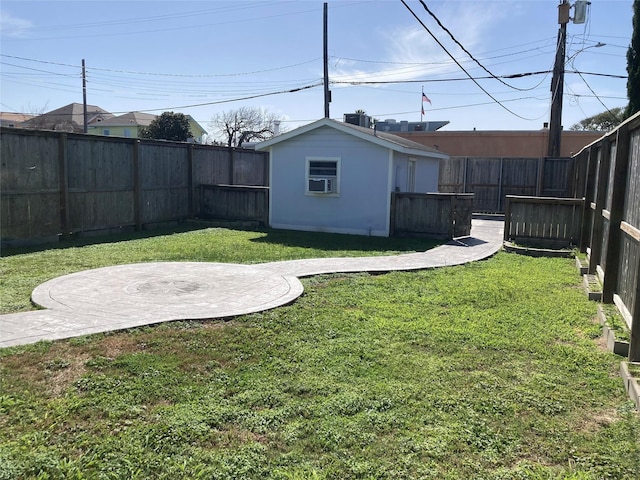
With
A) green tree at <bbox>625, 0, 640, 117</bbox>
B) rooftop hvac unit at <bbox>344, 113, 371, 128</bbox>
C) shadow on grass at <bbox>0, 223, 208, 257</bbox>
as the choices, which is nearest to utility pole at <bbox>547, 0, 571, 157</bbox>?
green tree at <bbox>625, 0, 640, 117</bbox>

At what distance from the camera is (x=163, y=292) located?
6.32 metres

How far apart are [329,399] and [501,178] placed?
58.9 ft

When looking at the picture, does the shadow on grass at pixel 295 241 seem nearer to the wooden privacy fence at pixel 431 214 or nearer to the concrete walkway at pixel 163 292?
the wooden privacy fence at pixel 431 214

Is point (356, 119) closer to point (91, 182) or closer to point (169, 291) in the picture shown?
point (91, 182)

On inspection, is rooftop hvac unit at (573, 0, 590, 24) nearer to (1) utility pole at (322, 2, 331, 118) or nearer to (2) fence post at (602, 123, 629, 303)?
(1) utility pole at (322, 2, 331, 118)

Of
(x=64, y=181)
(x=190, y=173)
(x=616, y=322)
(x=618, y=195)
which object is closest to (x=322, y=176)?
(x=190, y=173)

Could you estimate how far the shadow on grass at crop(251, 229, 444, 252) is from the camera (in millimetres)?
10539

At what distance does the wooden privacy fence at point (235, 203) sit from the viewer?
14328 mm

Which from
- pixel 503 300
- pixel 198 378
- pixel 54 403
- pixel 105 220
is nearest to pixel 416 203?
pixel 503 300

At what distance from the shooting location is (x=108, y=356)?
416cm

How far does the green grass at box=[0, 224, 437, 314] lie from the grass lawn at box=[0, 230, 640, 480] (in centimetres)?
190

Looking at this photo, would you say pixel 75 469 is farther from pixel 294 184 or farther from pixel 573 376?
pixel 294 184

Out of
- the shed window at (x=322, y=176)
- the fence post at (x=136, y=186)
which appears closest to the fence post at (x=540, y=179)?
the shed window at (x=322, y=176)

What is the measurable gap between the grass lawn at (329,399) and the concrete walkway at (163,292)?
0.33 meters
